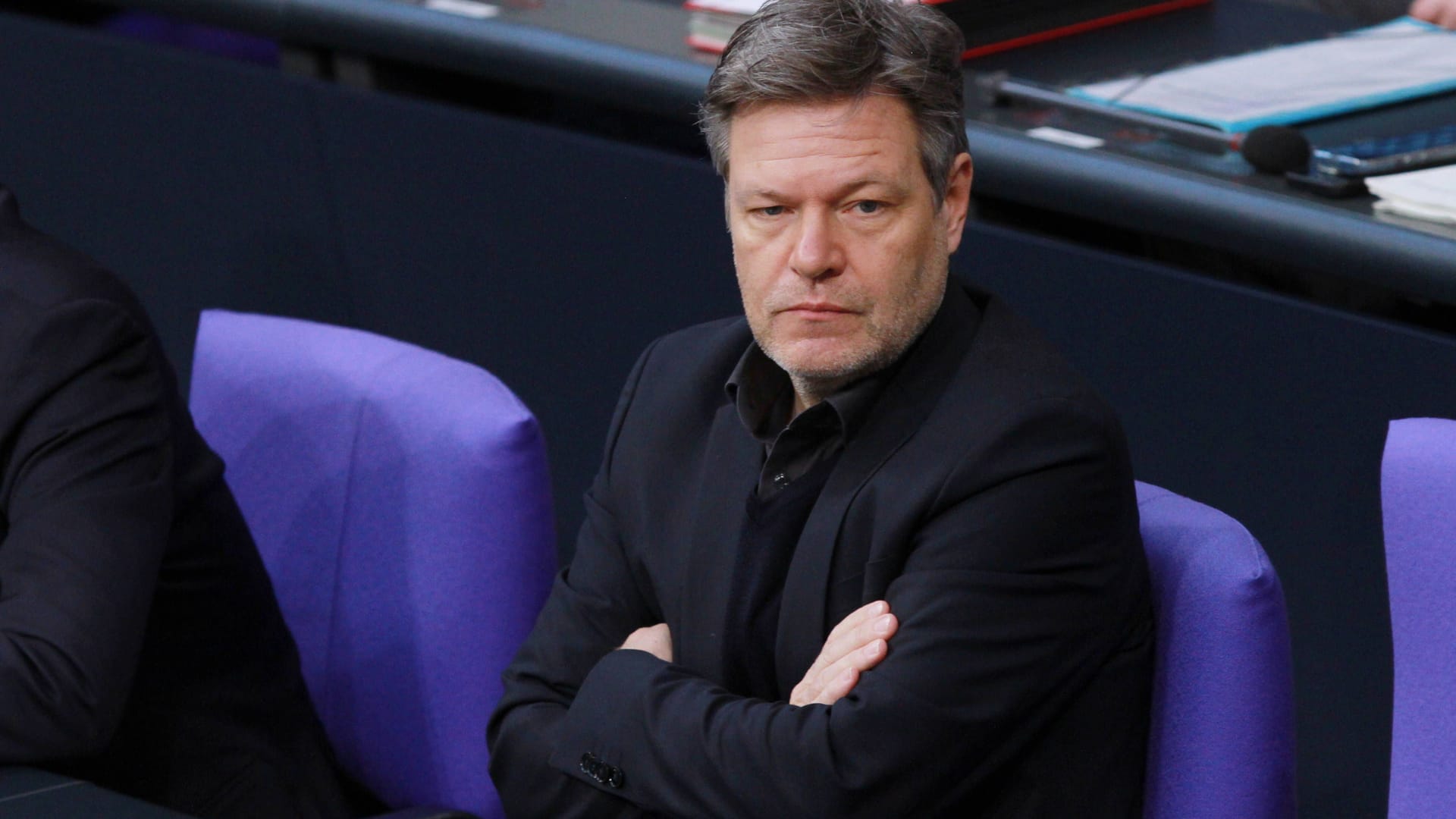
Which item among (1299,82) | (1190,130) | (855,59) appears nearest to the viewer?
(855,59)

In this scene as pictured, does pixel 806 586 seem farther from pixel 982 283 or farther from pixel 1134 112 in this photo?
pixel 1134 112

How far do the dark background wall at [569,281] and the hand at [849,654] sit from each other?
67cm

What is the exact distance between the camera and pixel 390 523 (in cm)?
180

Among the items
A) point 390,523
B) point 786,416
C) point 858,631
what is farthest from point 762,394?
point 390,523

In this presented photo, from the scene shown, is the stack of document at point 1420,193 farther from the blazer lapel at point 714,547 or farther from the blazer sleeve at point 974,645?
the blazer lapel at point 714,547

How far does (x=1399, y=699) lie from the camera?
143cm

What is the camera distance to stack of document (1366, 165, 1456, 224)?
5.85 ft

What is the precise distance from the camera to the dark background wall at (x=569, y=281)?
1890mm

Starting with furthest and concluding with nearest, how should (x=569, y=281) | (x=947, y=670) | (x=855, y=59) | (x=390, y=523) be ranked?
1. (x=569, y=281)
2. (x=390, y=523)
3. (x=855, y=59)
4. (x=947, y=670)

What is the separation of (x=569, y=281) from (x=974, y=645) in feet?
4.29

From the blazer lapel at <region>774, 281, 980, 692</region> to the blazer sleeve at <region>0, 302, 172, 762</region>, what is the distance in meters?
0.57

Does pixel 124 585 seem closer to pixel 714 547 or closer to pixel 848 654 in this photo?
pixel 714 547

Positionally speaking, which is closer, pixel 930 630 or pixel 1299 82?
pixel 930 630

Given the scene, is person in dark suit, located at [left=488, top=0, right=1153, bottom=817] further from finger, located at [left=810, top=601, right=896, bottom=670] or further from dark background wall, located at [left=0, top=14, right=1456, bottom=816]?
dark background wall, located at [left=0, top=14, right=1456, bottom=816]
